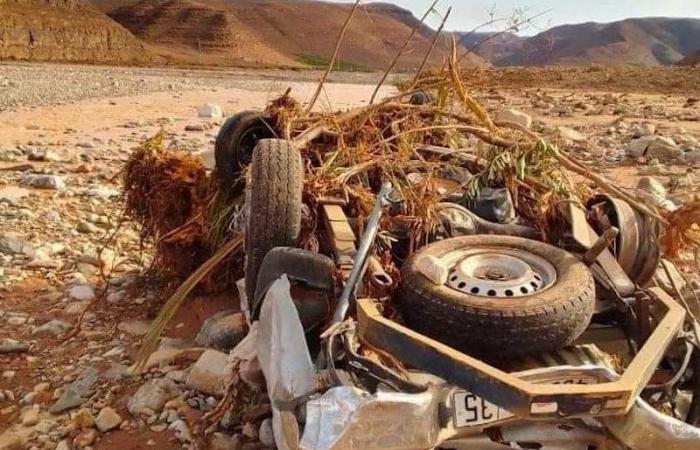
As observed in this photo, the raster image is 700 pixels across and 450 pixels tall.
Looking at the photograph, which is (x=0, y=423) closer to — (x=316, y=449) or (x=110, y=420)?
(x=110, y=420)

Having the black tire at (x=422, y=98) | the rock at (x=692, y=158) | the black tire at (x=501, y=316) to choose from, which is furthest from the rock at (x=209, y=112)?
the black tire at (x=501, y=316)

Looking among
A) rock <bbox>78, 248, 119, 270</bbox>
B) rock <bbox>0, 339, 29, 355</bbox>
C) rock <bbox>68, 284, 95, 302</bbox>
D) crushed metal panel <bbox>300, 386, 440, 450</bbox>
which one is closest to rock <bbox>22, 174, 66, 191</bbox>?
rock <bbox>78, 248, 119, 270</bbox>

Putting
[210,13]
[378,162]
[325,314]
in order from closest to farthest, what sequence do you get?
[325,314] → [378,162] → [210,13]

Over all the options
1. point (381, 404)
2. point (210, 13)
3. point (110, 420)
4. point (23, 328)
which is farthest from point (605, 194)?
point (210, 13)

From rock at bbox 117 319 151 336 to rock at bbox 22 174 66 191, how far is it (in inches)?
140

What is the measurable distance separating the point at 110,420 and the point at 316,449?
155 cm

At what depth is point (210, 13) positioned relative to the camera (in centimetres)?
8262

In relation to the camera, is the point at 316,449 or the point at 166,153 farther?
the point at 166,153

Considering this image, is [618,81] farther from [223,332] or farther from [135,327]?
[223,332]

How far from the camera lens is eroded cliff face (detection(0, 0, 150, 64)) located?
47.0 meters

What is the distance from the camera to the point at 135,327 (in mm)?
4430

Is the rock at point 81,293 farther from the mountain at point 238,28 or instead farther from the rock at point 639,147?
the mountain at point 238,28

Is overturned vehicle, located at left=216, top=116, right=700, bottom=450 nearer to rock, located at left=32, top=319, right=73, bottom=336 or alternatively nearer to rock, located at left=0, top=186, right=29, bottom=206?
rock, located at left=32, top=319, right=73, bottom=336

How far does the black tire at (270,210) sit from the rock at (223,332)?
2.37ft
